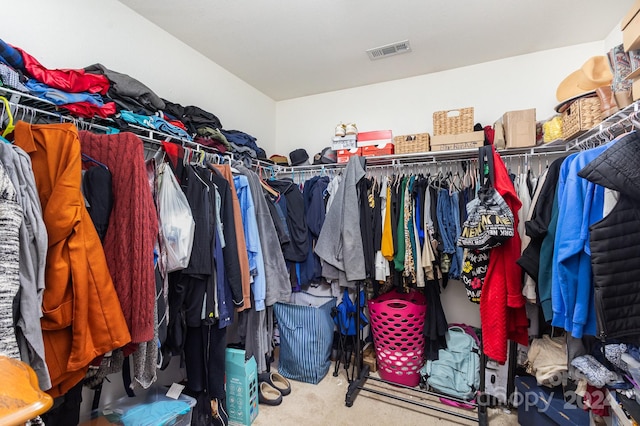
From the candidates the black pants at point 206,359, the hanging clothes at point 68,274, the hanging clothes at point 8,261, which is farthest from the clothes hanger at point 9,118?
the black pants at point 206,359

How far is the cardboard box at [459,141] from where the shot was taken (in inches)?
87.1

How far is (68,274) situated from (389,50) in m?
2.52

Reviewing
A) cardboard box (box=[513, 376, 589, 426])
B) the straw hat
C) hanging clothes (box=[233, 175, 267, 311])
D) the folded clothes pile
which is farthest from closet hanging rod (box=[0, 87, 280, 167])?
cardboard box (box=[513, 376, 589, 426])

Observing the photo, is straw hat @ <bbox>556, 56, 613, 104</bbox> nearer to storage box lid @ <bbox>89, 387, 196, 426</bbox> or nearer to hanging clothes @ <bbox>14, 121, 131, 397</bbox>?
hanging clothes @ <bbox>14, 121, 131, 397</bbox>

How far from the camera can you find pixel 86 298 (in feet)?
3.38

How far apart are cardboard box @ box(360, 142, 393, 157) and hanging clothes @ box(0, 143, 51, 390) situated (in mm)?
2162

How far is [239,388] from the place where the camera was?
6.23 feet

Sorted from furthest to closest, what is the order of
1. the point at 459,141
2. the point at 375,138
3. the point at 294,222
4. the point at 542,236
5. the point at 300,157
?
the point at 300,157 < the point at 375,138 < the point at 294,222 < the point at 459,141 < the point at 542,236

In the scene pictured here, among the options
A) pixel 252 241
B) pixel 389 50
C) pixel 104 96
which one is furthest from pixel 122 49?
pixel 389 50

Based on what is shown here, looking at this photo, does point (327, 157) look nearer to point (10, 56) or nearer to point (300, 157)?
point (300, 157)

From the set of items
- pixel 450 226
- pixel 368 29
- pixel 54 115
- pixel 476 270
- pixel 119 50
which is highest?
pixel 368 29

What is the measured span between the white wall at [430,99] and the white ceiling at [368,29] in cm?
9

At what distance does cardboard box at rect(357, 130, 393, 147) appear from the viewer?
8.38 feet

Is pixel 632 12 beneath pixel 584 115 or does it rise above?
above
